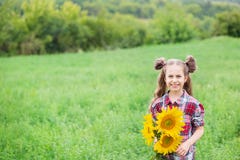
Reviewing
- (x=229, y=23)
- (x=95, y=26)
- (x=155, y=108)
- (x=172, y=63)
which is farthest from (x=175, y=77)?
(x=95, y=26)

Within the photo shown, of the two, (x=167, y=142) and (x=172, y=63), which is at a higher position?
(x=172, y=63)

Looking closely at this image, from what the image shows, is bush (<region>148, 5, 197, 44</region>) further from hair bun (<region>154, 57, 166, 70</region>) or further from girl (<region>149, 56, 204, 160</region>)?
girl (<region>149, 56, 204, 160</region>)

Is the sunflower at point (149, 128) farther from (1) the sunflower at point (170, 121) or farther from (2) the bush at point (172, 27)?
(2) the bush at point (172, 27)

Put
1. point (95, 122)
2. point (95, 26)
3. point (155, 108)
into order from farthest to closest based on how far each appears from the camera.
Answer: point (95, 26) → point (95, 122) → point (155, 108)

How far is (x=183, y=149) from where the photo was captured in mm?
3957

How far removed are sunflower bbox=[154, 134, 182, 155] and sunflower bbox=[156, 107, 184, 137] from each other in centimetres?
6

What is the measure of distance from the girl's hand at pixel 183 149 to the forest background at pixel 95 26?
25421 millimetres

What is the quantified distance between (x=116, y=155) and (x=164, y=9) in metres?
68.2

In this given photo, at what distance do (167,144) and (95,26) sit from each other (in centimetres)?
5611

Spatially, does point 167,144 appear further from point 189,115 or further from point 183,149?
point 189,115

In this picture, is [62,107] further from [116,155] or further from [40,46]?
[40,46]

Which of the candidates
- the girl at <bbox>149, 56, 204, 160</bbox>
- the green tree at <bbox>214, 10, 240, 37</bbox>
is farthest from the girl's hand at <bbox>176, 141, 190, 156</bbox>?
the green tree at <bbox>214, 10, 240, 37</bbox>

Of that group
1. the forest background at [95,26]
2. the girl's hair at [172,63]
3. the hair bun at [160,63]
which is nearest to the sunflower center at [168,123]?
the girl's hair at [172,63]

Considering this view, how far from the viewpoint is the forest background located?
143ft
